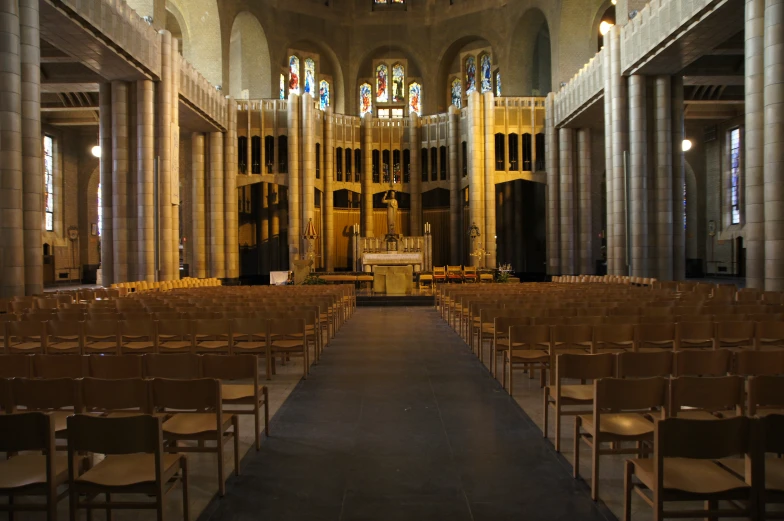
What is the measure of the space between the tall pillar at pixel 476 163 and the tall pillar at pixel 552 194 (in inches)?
129

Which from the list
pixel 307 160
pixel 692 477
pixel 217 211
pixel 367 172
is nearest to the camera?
pixel 692 477

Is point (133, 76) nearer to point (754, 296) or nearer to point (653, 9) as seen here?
point (653, 9)

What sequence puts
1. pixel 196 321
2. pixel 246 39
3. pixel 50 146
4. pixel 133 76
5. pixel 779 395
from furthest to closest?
pixel 246 39 < pixel 50 146 < pixel 133 76 < pixel 196 321 < pixel 779 395

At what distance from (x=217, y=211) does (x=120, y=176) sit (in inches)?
342

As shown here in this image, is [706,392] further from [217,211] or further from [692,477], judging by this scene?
[217,211]

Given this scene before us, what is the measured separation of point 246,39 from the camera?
34000 mm

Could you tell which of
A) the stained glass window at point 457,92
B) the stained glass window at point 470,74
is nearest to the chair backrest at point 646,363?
the stained glass window at point 470,74

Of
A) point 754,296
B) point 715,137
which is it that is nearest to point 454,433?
point 754,296

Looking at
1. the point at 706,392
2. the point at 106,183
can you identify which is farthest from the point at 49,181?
the point at 706,392

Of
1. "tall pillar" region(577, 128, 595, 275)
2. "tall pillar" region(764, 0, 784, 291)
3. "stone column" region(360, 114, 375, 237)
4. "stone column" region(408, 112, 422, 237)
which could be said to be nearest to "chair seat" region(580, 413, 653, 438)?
"tall pillar" region(764, 0, 784, 291)

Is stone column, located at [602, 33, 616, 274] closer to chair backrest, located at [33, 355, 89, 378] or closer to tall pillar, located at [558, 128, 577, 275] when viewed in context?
tall pillar, located at [558, 128, 577, 275]

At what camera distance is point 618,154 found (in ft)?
69.8

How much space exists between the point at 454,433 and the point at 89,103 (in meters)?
26.3

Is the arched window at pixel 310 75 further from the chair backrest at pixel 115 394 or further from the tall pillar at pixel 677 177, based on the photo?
the chair backrest at pixel 115 394
